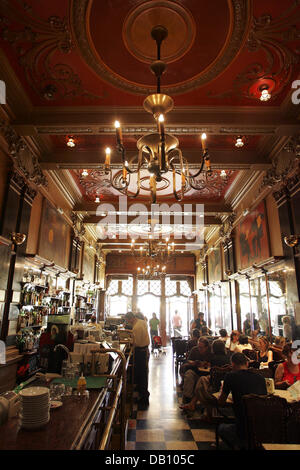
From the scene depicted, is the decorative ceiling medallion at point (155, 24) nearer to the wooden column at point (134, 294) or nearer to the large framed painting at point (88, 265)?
the large framed painting at point (88, 265)

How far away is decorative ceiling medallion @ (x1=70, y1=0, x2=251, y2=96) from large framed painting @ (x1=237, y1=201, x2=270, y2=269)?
133 inches

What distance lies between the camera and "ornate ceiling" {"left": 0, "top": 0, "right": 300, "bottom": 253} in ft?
10.9

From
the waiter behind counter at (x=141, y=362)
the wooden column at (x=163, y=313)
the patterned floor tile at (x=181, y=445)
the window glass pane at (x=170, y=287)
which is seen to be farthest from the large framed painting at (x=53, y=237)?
the window glass pane at (x=170, y=287)

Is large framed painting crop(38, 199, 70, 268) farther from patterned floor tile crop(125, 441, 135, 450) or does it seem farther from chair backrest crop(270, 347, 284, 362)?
chair backrest crop(270, 347, 284, 362)

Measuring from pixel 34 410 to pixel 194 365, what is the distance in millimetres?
4406

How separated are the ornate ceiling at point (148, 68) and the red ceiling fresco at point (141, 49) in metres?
0.01

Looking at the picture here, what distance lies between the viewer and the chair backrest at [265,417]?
2.71 meters

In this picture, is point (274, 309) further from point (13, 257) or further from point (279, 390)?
point (13, 257)

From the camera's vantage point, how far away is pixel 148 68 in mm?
4004

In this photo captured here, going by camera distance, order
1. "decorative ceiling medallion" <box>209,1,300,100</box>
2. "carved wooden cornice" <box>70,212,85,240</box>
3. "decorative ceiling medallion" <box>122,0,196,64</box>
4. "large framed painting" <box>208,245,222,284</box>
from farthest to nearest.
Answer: "large framed painting" <box>208,245,222,284</box> → "carved wooden cornice" <box>70,212,85,240</box> → "decorative ceiling medallion" <box>209,1,300,100</box> → "decorative ceiling medallion" <box>122,0,196,64</box>

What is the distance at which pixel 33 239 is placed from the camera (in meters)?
6.18

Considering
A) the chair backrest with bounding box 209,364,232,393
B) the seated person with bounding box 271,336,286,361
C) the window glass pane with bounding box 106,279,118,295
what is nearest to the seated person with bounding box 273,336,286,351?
the seated person with bounding box 271,336,286,361

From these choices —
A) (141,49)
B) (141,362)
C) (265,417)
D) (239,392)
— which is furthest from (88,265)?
(265,417)

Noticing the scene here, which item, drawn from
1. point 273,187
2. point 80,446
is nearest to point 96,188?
point 273,187
